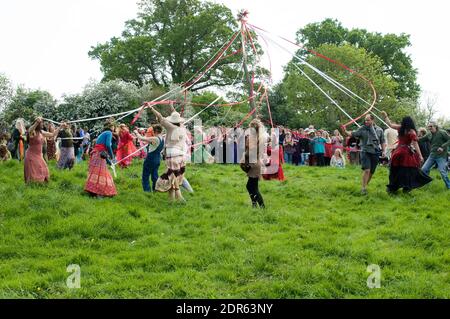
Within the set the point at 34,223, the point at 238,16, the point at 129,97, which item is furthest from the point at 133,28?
the point at 34,223

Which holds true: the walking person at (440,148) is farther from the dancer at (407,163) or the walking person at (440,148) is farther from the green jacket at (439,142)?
the dancer at (407,163)

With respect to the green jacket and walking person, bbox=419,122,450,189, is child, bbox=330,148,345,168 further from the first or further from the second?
the green jacket

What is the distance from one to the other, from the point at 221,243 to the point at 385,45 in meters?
47.4

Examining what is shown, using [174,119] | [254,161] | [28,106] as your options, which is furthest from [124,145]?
[28,106]

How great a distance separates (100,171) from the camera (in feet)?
37.3

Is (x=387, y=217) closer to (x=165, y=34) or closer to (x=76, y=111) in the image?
(x=76, y=111)

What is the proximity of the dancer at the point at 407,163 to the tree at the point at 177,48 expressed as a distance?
101ft

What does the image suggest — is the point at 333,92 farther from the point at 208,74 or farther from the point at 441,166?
the point at 441,166

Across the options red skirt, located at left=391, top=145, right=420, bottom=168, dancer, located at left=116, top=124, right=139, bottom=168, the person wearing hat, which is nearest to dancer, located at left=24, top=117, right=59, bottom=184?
the person wearing hat

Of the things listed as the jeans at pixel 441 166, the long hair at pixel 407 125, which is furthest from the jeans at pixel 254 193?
the jeans at pixel 441 166

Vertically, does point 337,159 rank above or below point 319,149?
below

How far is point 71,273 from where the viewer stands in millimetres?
6953

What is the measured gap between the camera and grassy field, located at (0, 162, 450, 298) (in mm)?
6570

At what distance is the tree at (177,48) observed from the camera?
43.2m
